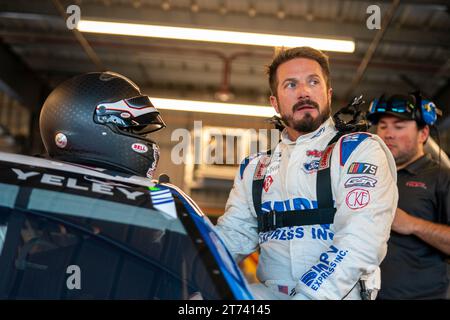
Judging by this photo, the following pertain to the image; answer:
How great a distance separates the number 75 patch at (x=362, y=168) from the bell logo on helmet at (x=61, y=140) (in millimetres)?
1083

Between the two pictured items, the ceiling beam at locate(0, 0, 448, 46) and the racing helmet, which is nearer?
the racing helmet

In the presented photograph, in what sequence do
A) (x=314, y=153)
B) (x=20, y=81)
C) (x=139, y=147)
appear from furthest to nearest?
(x=20, y=81) < (x=139, y=147) < (x=314, y=153)

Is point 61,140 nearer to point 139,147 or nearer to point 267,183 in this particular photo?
point 139,147

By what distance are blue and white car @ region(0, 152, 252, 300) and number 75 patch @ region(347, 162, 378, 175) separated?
68 centimetres

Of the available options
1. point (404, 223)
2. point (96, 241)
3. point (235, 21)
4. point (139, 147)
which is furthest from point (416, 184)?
point (235, 21)

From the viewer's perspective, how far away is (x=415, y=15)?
820cm

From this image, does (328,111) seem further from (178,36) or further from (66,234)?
(178,36)

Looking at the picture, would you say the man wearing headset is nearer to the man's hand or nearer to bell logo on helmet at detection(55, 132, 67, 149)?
the man's hand

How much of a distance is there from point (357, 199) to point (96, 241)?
0.91 metres

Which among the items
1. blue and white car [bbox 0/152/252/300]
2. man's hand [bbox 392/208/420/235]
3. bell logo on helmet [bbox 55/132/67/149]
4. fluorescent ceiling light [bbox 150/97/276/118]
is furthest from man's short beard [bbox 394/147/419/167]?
fluorescent ceiling light [bbox 150/97/276/118]

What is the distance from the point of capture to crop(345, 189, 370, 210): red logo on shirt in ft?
7.20

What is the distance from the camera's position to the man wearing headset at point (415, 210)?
3.22 meters

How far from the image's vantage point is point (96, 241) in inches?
70.1

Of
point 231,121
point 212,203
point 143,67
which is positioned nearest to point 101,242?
point 143,67
